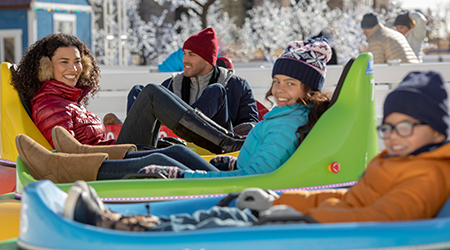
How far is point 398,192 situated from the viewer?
5.36 ft

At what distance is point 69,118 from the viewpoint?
121 inches

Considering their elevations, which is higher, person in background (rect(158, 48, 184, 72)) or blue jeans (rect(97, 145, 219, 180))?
person in background (rect(158, 48, 184, 72))

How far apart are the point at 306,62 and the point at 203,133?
2.76ft

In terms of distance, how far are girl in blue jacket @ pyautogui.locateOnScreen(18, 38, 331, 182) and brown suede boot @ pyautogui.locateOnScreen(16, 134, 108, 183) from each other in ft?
0.11

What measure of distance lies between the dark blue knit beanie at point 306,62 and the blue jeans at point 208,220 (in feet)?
3.21

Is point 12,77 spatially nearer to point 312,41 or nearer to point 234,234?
point 312,41

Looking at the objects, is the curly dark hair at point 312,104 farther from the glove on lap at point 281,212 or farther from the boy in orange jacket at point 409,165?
the glove on lap at point 281,212

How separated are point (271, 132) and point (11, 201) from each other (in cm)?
139

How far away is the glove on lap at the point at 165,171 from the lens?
249 cm

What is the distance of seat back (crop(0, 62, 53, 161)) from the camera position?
10.3ft

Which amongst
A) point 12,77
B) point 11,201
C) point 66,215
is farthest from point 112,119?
point 66,215

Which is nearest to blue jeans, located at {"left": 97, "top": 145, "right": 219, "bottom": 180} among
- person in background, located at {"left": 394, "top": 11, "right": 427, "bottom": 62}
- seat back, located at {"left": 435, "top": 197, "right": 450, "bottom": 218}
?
seat back, located at {"left": 435, "top": 197, "right": 450, "bottom": 218}

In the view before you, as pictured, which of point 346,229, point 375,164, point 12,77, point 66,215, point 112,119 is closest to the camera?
point 346,229

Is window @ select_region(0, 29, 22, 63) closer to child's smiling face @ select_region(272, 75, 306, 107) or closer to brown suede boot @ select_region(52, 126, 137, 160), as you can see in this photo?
brown suede boot @ select_region(52, 126, 137, 160)
